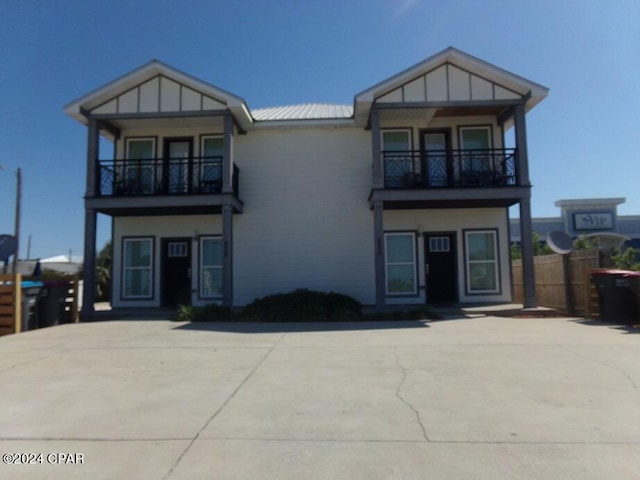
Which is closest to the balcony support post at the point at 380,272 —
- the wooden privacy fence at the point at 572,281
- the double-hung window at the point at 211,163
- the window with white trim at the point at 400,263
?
the window with white trim at the point at 400,263

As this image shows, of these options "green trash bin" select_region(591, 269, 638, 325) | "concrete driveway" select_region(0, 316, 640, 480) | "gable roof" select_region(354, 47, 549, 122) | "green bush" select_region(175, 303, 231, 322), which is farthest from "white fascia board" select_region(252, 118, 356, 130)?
"concrete driveway" select_region(0, 316, 640, 480)

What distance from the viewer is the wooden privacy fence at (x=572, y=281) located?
11.3m

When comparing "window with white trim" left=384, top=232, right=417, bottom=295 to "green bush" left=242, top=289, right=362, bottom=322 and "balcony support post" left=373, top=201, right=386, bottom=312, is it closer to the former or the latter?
"balcony support post" left=373, top=201, right=386, bottom=312

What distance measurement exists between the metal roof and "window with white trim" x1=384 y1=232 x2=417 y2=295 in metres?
4.35

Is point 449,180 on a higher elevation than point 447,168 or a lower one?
lower

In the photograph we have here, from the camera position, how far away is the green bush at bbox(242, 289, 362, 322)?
38.0 ft

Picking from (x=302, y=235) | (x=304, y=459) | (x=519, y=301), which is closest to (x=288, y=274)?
(x=302, y=235)

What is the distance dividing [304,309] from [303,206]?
13.4 ft

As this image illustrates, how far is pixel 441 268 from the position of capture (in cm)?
1462

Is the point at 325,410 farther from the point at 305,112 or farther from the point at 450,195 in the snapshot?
the point at 305,112

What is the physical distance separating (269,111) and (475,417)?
14948 mm

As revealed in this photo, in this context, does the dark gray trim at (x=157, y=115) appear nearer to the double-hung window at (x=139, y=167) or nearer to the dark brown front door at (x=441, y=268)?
the double-hung window at (x=139, y=167)

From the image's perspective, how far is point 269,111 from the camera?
1714 cm

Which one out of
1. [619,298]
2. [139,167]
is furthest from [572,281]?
[139,167]
